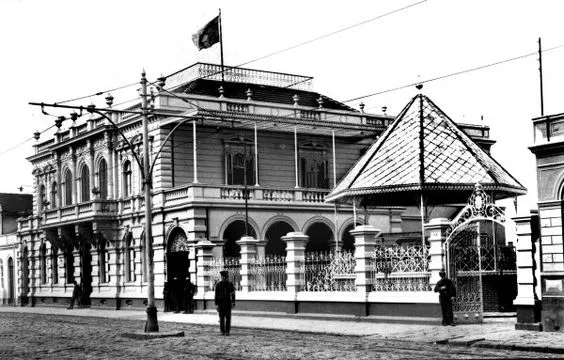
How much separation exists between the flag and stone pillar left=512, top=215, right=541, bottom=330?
2591 cm

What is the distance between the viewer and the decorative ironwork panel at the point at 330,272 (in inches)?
1075

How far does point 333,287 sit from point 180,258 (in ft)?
35.8

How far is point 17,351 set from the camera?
67.9 feet

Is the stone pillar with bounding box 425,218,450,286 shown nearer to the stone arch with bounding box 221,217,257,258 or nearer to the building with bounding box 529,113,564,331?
the building with bounding box 529,113,564,331

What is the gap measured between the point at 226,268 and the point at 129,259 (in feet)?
37.3

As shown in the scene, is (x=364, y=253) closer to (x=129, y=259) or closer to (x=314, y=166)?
(x=314, y=166)

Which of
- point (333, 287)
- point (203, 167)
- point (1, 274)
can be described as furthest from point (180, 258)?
point (1, 274)

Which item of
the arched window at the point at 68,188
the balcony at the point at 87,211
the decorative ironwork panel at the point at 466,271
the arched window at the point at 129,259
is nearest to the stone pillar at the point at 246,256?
the decorative ironwork panel at the point at 466,271

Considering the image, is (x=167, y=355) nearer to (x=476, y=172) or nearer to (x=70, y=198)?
(x=476, y=172)

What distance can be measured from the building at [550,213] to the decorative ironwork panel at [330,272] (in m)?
7.02

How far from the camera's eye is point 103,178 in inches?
1857

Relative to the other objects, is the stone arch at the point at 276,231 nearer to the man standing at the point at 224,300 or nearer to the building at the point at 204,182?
the building at the point at 204,182

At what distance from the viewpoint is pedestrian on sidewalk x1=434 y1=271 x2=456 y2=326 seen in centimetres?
2277

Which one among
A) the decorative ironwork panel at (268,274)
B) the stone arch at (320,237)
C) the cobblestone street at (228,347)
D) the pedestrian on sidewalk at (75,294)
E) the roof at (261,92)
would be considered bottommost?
the cobblestone street at (228,347)
